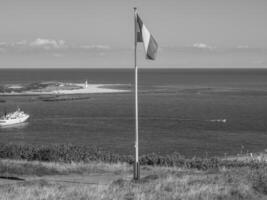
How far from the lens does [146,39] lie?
70.9ft

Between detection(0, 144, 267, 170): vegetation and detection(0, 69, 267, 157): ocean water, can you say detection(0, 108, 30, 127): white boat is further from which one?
detection(0, 144, 267, 170): vegetation

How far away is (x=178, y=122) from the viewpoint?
3265 inches

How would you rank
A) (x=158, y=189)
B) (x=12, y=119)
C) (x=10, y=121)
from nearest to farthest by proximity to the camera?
(x=158, y=189) → (x=10, y=121) → (x=12, y=119)

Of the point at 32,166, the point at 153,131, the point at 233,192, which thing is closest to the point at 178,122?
the point at 153,131

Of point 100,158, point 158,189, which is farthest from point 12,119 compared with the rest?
point 158,189

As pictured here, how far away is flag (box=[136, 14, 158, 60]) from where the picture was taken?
850 inches

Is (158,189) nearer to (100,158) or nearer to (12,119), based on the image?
(100,158)

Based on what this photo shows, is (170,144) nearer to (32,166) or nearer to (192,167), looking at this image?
(192,167)

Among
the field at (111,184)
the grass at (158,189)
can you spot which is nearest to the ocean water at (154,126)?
the field at (111,184)

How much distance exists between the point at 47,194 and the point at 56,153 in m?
16.2

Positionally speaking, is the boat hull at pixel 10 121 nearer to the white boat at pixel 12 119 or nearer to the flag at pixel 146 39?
the white boat at pixel 12 119

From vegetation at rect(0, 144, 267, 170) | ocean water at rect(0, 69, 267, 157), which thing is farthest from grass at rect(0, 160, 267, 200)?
ocean water at rect(0, 69, 267, 157)

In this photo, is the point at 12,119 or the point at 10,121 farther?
the point at 12,119

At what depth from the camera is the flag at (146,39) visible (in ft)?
70.8
